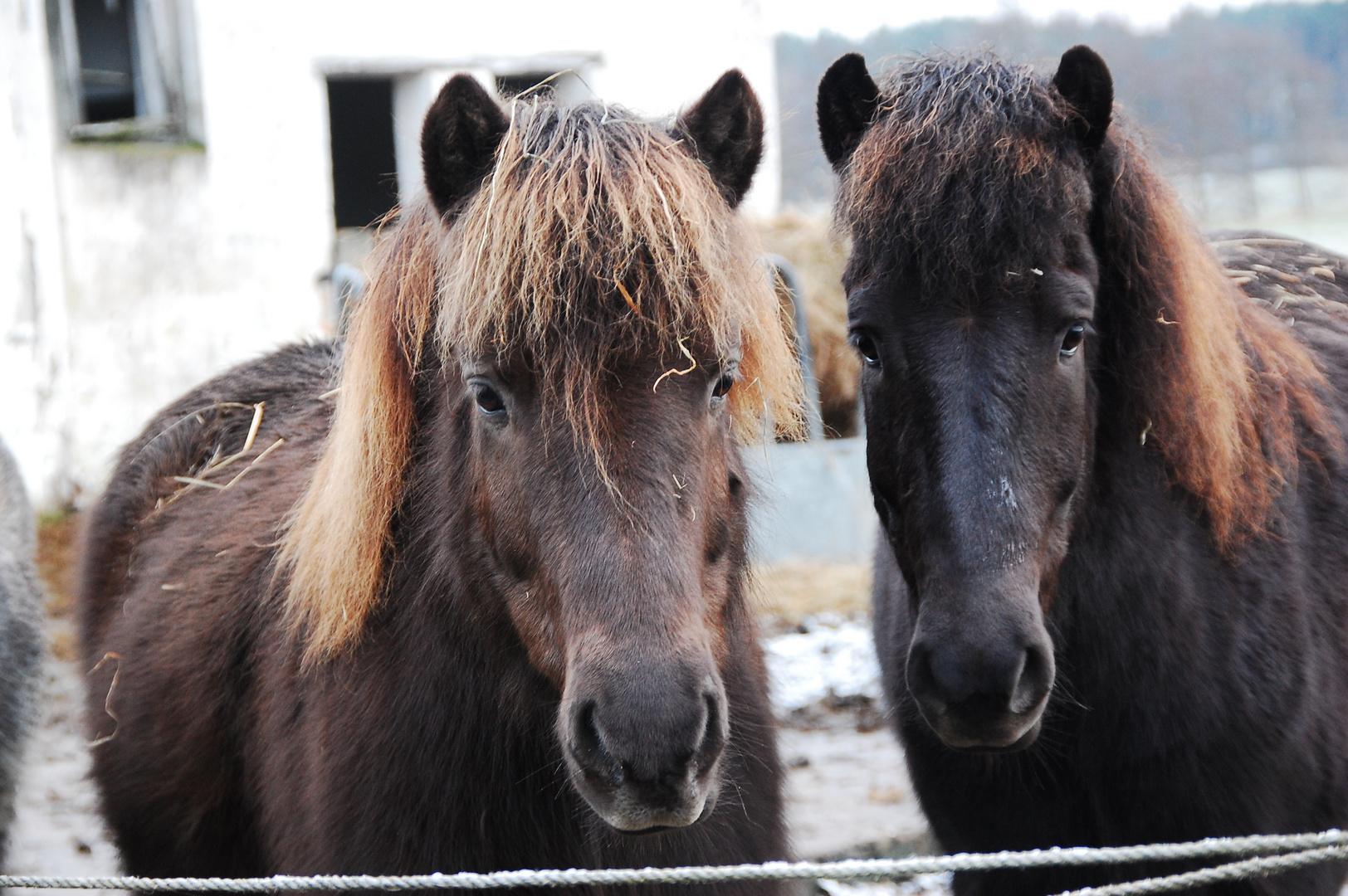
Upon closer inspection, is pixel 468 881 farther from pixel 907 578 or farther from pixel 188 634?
pixel 188 634

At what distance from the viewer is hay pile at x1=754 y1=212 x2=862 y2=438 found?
9406mm

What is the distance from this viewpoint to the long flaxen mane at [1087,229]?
2.21 meters

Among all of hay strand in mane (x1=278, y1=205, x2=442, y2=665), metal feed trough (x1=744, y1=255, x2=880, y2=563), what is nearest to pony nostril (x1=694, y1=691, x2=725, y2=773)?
hay strand in mane (x1=278, y1=205, x2=442, y2=665)

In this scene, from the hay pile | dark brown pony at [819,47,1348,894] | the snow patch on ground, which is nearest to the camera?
dark brown pony at [819,47,1348,894]

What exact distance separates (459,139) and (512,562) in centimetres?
79

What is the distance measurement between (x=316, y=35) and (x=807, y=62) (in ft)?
60.6

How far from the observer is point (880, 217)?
233 centimetres

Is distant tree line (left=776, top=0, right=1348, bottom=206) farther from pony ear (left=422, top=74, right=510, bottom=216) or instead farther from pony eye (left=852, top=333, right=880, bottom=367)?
pony ear (left=422, top=74, right=510, bottom=216)

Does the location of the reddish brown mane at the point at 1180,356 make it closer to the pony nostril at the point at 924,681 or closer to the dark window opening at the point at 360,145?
the pony nostril at the point at 924,681

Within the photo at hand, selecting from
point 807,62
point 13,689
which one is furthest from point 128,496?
point 807,62

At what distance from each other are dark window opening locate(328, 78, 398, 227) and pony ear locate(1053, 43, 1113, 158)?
11.8m

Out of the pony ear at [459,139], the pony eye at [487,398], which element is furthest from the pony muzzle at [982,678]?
the pony ear at [459,139]

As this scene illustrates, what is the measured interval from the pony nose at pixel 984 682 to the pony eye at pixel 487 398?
2.93 ft

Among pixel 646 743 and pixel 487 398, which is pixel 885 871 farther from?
pixel 487 398
